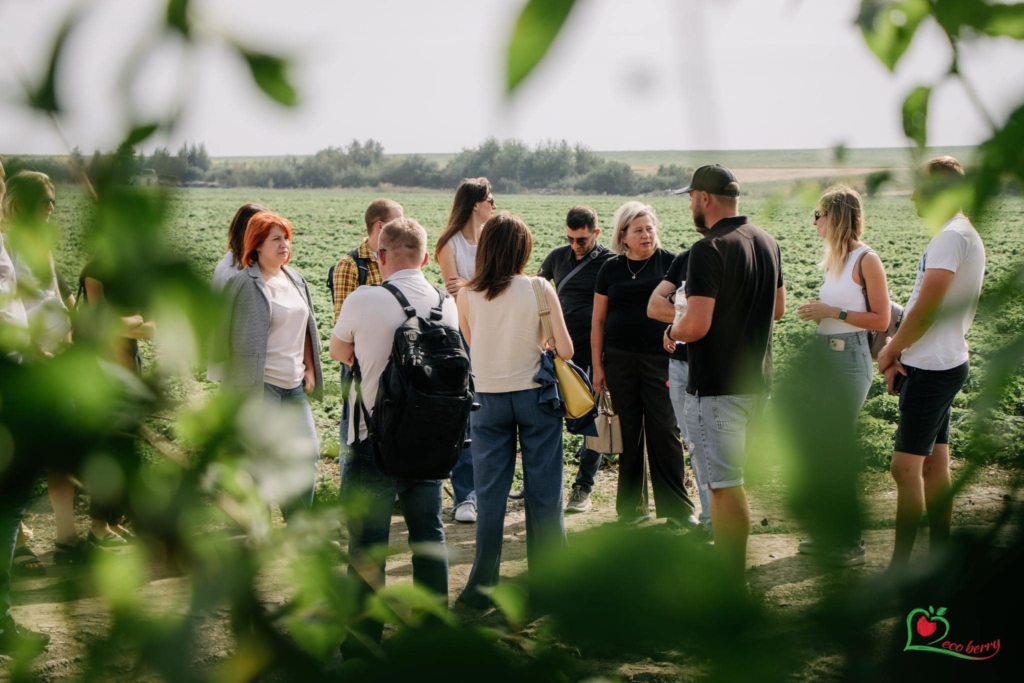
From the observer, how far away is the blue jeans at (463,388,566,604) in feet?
15.2

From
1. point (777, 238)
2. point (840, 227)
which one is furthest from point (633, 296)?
point (777, 238)

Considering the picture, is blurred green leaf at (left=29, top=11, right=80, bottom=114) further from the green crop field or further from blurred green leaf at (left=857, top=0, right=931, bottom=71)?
blurred green leaf at (left=857, top=0, right=931, bottom=71)

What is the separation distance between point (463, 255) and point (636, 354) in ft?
4.16

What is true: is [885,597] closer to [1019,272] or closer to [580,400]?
[1019,272]

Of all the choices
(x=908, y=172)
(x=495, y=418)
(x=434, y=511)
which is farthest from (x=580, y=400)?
(x=908, y=172)

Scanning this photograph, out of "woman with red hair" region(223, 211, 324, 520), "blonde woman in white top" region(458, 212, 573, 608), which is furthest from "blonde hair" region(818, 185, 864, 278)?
"woman with red hair" region(223, 211, 324, 520)

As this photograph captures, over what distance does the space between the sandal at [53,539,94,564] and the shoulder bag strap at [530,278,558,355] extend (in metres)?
4.09

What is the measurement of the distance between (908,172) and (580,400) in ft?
13.0

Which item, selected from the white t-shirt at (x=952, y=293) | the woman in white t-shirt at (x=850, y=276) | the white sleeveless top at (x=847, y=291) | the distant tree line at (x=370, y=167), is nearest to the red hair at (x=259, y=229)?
the woman in white t-shirt at (x=850, y=276)

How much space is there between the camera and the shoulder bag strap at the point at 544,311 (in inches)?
182

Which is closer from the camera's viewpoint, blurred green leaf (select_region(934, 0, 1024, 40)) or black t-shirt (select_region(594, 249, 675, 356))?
blurred green leaf (select_region(934, 0, 1024, 40))

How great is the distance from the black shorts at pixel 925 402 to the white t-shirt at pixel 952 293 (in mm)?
49

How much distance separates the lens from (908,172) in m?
0.71

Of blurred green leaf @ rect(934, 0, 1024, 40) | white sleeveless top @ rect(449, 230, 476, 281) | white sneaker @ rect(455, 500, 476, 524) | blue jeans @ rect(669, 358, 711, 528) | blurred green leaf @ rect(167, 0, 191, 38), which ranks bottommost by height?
white sneaker @ rect(455, 500, 476, 524)
